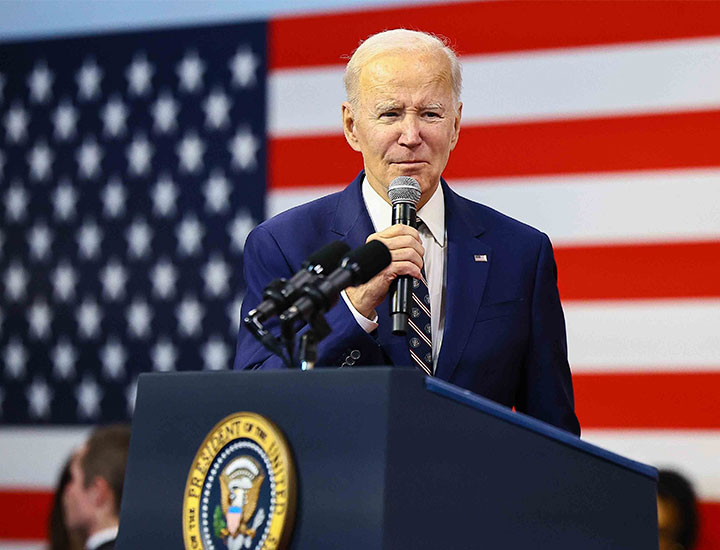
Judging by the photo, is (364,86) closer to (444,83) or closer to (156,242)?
(444,83)

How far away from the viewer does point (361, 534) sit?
3.64 ft

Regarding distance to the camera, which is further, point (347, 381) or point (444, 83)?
point (444, 83)

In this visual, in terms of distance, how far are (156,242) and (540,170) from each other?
173 centimetres

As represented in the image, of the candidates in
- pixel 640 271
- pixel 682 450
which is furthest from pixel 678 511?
pixel 640 271

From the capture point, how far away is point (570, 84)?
4211mm

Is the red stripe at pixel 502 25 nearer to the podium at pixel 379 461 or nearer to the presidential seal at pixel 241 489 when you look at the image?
the podium at pixel 379 461

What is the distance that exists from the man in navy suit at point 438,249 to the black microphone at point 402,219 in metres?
0.14

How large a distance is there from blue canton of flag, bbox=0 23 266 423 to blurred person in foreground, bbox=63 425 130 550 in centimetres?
93

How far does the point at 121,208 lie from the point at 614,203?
218 centimetres

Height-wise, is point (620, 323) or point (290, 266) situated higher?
point (620, 323)

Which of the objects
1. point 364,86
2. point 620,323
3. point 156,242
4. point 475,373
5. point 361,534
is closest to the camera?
point 361,534

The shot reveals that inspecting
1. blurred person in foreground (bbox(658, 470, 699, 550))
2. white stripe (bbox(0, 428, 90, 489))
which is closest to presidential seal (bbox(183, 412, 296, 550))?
blurred person in foreground (bbox(658, 470, 699, 550))

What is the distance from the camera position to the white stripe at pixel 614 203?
4000 millimetres

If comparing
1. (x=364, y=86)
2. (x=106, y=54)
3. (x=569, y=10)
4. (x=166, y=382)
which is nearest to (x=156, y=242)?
(x=106, y=54)
